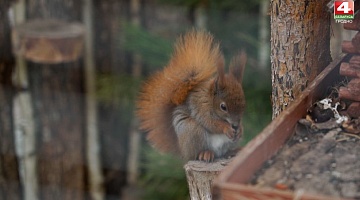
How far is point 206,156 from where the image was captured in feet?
4.91

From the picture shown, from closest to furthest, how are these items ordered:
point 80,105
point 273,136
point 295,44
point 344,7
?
point 273,136 → point 344,7 → point 295,44 → point 80,105

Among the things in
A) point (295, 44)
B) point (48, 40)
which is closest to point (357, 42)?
point (295, 44)

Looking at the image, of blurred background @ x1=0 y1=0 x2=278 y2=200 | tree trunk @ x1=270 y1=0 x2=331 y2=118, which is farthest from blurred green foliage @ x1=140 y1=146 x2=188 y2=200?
tree trunk @ x1=270 y1=0 x2=331 y2=118

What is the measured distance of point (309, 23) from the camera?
4.34 ft

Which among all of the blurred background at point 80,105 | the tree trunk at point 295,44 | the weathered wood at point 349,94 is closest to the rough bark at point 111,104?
the blurred background at point 80,105

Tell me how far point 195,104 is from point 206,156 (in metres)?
0.09

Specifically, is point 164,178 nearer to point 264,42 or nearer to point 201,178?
point 264,42

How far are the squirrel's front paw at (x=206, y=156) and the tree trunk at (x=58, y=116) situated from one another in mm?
1237

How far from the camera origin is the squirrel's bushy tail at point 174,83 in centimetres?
150

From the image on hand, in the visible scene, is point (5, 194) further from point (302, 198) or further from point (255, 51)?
point (302, 198)

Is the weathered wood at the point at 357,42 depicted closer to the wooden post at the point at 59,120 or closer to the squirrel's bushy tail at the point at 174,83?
the squirrel's bushy tail at the point at 174,83

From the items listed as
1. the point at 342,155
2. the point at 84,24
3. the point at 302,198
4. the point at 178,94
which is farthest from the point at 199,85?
the point at 84,24

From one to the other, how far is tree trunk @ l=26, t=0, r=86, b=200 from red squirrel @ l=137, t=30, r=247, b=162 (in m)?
1.17

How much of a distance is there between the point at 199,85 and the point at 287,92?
0.23 metres
